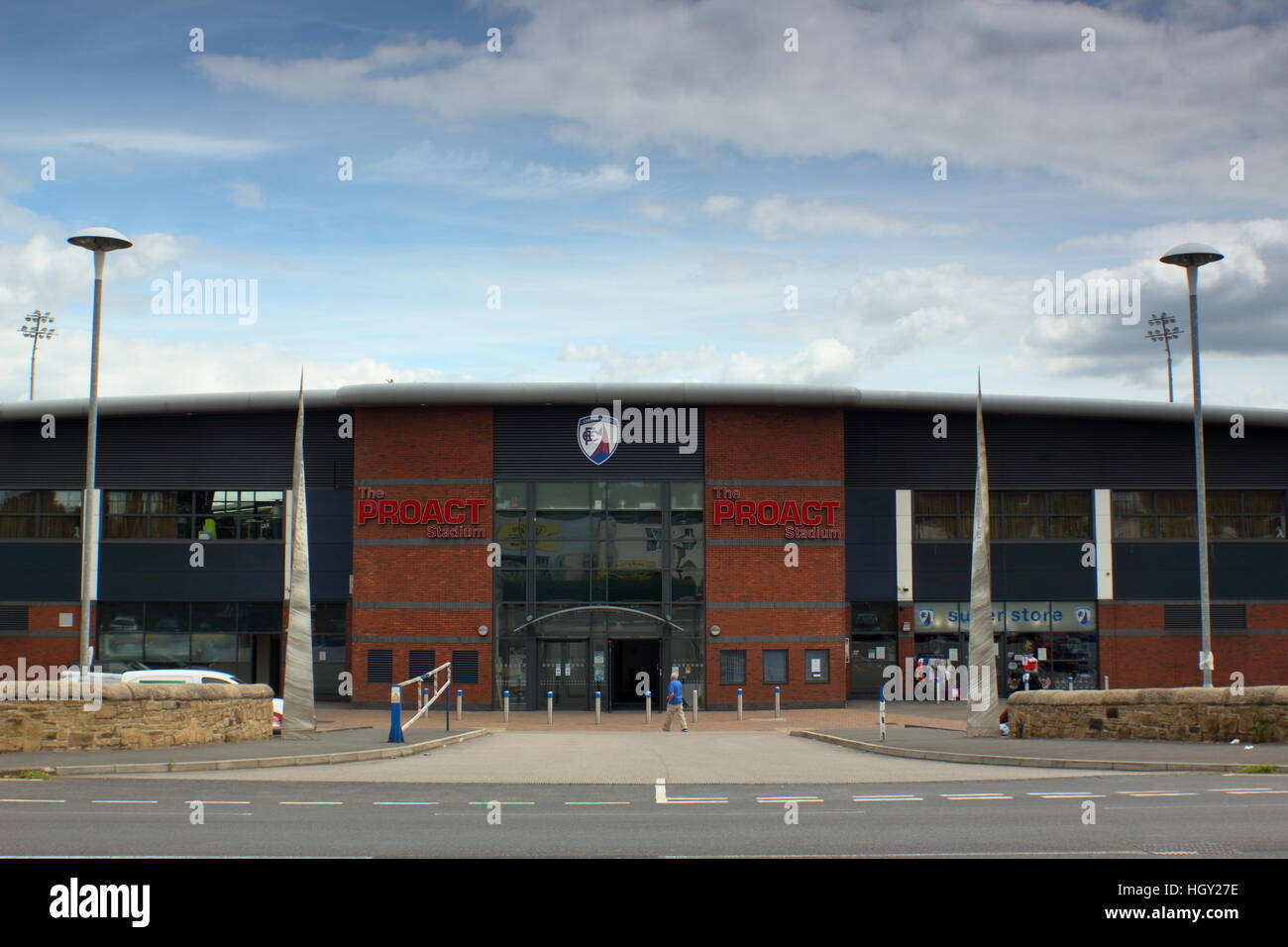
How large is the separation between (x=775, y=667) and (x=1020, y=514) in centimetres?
897

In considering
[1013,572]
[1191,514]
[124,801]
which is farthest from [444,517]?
[1191,514]

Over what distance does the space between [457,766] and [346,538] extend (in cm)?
1678

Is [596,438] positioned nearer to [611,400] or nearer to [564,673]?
[611,400]

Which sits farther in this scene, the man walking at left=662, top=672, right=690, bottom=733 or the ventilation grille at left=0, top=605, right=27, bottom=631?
the ventilation grille at left=0, top=605, right=27, bottom=631

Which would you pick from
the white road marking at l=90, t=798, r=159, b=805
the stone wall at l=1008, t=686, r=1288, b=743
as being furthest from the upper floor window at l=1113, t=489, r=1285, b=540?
the white road marking at l=90, t=798, r=159, b=805

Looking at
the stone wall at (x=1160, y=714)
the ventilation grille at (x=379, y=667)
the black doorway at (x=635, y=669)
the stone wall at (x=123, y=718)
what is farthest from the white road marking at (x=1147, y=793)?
the ventilation grille at (x=379, y=667)

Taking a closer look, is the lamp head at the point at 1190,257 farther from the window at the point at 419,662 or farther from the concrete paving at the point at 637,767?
the window at the point at 419,662

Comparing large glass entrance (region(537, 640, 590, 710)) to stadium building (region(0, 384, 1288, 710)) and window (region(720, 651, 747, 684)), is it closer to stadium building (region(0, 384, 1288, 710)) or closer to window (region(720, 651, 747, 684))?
stadium building (region(0, 384, 1288, 710))

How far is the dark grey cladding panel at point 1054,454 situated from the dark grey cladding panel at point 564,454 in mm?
5429

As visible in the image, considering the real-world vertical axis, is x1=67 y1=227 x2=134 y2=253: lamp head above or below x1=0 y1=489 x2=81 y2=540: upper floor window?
above

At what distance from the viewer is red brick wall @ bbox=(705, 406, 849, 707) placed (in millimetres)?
34156

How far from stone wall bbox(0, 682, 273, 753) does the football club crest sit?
13979mm

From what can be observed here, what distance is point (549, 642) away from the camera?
112 feet
